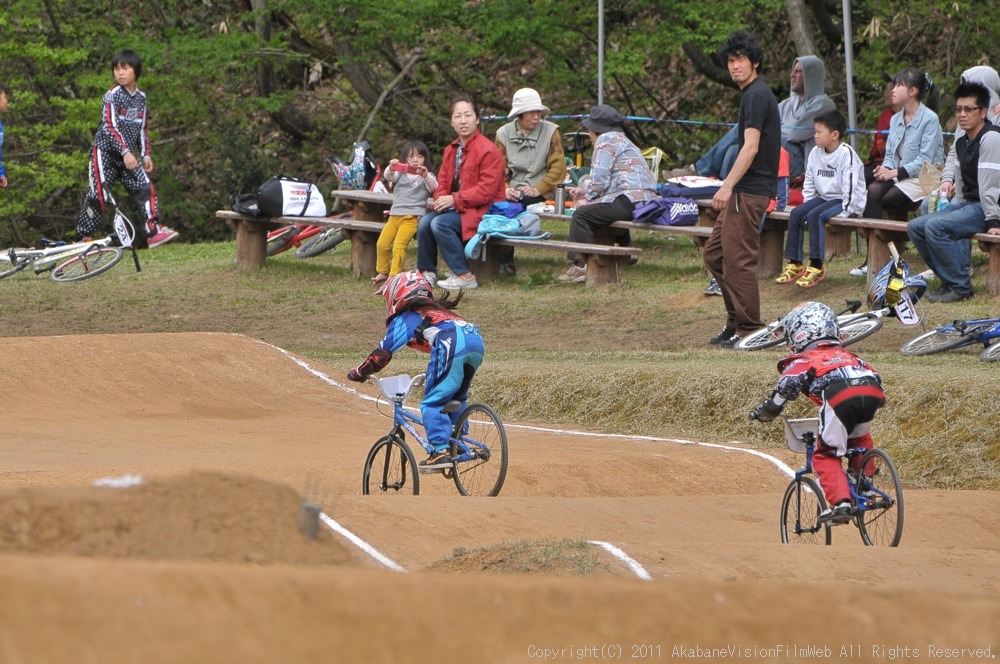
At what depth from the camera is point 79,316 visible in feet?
49.6

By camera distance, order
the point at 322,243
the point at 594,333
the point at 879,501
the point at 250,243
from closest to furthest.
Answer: the point at 879,501
the point at 594,333
the point at 250,243
the point at 322,243

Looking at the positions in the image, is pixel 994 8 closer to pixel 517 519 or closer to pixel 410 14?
pixel 410 14

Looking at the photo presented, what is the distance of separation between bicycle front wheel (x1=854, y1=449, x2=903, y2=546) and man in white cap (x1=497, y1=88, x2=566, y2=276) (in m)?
8.70

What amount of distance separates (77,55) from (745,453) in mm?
16287

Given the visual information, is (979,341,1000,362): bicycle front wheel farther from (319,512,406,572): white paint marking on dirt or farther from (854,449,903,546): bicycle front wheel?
(319,512,406,572): white paint marking on dirt

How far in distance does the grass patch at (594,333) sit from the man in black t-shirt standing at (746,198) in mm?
489

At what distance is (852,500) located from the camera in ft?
23.0

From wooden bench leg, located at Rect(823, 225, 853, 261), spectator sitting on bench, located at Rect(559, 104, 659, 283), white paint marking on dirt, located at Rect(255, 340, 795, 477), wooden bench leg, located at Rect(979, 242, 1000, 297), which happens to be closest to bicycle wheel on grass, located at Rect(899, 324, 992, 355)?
wooden bench leg, located at Rect(979, 242, 1000, 297)

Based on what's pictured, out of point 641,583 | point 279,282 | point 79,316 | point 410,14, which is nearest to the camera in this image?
point 641,583

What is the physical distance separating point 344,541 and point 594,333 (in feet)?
24.2

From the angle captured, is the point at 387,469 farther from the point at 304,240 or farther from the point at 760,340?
the point at 304,240

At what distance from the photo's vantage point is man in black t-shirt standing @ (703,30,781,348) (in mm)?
11469

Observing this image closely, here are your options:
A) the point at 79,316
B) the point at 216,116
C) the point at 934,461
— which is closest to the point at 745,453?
the point at 934,461

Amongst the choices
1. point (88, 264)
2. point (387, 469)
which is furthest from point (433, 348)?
point (88, 264)
